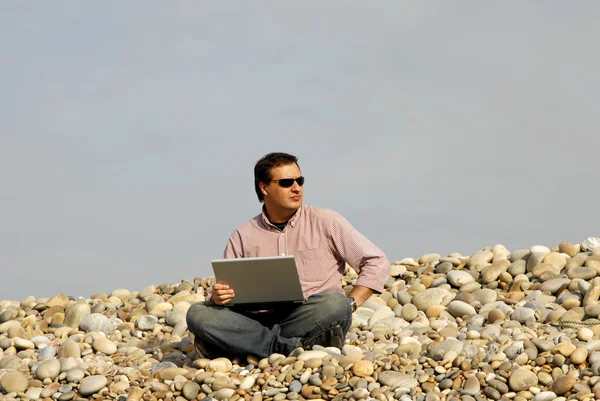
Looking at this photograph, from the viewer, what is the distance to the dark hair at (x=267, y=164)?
266 inches

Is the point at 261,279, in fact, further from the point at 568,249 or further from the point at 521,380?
the point at 568,249

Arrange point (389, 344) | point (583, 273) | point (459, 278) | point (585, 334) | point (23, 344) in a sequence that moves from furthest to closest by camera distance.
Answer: point (459, 278) < point (583, 273) < point (23, 344) < point (389, 344) < point (585, 334)

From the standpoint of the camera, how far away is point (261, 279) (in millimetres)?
6391

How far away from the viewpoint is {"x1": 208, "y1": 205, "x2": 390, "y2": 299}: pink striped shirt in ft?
22.2

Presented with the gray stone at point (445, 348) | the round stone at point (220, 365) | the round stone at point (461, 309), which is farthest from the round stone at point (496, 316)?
the round stone at point (220, 365)

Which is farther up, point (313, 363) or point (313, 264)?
point (313, 264)

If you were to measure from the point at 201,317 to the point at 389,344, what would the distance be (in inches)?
61.4

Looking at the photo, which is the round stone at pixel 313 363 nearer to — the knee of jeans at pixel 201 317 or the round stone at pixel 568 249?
the knee of jeans at pixel 201 317

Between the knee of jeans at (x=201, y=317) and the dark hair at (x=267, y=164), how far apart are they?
2.91 feet

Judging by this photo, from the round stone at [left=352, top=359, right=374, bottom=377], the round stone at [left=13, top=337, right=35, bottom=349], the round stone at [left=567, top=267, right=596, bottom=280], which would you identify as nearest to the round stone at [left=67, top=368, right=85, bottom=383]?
the round stone at [left=13, top=337, right=35, bottom=349]

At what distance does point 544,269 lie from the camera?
9688 mm

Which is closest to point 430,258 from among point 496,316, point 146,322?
point 496,316

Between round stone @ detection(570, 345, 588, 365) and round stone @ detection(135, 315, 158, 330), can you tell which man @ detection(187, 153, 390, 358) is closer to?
round stone @ detection(570, 345, 588, 365)

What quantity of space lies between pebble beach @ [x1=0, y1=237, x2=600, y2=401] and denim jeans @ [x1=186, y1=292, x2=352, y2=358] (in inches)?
4.7
